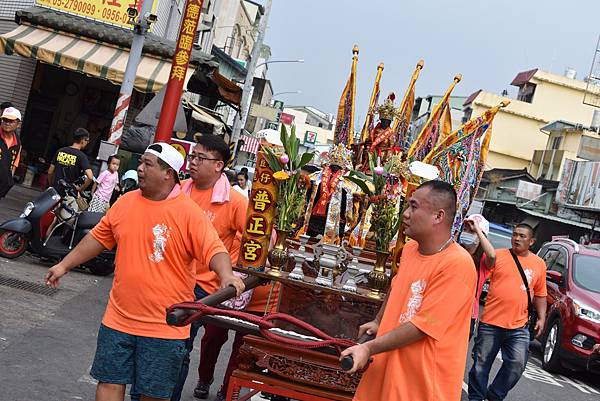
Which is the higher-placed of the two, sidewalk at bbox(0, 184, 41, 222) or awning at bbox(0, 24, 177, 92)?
awning at bbox(0, 24, 177, 92)

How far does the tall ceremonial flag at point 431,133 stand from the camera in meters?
10.2

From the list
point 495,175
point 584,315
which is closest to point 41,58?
point 584,315

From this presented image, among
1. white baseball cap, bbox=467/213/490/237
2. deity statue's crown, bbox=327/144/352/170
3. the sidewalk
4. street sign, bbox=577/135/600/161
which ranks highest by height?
street sign, bbox=577/135/600/161

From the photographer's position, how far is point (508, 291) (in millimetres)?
8922

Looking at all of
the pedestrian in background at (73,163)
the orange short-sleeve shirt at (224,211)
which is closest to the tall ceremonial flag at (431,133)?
the orange short-sleeve shirt at (224,211)

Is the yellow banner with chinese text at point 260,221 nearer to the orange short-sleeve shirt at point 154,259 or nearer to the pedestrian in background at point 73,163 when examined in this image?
the orange short-sleeve shirt at point 154,259

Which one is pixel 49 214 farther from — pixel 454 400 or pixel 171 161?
pixel 454 400

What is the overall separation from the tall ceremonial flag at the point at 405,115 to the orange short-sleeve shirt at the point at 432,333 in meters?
6.61

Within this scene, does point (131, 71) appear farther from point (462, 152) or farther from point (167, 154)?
point (167, 154)

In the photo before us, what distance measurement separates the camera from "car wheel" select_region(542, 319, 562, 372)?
543 inches

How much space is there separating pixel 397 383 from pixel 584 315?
10159 millimetres

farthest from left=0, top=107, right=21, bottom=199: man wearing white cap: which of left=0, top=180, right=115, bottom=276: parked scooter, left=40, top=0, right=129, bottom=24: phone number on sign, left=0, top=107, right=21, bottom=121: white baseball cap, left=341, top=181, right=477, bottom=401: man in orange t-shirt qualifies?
left=40, top=0, right=129, bottom=24: phone number on sign

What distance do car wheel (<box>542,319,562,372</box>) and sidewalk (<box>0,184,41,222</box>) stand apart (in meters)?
8.94

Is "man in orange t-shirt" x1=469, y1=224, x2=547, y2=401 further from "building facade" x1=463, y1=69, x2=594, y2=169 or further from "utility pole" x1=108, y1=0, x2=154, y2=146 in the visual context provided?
"building facade" x1=463, y1=69, x2=594, y2=169
